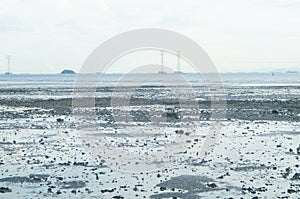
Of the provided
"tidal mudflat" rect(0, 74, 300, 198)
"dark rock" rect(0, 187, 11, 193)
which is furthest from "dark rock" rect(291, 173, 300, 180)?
"dark rock" rect(0, 187, 11, 193)

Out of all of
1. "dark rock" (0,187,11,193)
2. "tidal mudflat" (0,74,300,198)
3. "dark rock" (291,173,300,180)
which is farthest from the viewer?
"dark rock" (291,173,300,180)

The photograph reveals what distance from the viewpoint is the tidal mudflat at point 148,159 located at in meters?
17.8

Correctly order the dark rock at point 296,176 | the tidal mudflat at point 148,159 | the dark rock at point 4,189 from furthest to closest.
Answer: the dark rock at point 296,176 < the tidal mudflat at point 148,159 < the dark rock at point 4,189

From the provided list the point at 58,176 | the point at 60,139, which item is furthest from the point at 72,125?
the point at 58,176

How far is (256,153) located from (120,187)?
9216 millimetres

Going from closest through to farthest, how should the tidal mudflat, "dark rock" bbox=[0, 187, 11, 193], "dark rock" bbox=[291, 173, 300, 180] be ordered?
"dark rock" bbox=[0, 187, 11, 193]
the tidal mudflat
"dark rock" bbox=[291, 173, 300, 180]

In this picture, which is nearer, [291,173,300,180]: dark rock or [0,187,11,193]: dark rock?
[0,187,11,193]: dark rock

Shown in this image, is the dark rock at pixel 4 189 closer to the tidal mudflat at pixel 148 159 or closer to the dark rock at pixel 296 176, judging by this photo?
the tidal mudflat at pixel 148 159

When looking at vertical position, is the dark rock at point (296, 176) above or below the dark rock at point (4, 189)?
below

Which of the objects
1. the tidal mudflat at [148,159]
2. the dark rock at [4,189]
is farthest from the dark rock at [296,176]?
the dark rock at [4,189]

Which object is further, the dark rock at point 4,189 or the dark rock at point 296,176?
the dark rock at point 296,176

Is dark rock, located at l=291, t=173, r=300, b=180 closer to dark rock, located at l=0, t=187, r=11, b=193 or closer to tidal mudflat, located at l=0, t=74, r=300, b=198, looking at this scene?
tidal mudflat, located at l=0, t=74, r=300, b=198

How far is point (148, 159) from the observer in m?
23.4

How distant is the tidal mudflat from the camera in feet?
58.3
